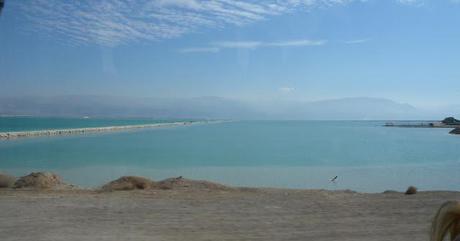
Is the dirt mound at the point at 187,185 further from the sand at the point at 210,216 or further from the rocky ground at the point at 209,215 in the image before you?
the sand at the point at 210,216

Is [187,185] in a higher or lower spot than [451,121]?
lower

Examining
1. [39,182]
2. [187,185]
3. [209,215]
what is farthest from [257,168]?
[209,215]

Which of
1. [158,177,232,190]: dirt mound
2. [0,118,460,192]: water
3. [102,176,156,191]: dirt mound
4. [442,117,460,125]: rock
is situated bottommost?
[0,118,460,192]: water

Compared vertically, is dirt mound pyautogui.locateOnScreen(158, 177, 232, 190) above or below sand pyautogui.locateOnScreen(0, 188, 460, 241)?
below

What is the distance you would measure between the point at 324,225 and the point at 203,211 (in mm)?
2859

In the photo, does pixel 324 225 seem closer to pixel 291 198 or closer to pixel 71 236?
pixel 291 198

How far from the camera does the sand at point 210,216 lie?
29.1ft

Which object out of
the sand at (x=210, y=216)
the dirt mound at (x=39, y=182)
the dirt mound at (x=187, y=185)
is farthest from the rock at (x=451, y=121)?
the dirt mound at (x=39, y=182)

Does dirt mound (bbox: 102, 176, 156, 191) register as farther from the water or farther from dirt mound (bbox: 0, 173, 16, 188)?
the water

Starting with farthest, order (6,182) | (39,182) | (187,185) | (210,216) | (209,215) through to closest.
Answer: (187,185) < (6,182) < (39,182) < (209,215) < (210,216)

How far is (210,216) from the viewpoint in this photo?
1059cm

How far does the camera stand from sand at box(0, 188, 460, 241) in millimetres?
8859

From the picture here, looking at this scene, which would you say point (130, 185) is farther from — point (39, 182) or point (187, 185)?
point (39, 182)

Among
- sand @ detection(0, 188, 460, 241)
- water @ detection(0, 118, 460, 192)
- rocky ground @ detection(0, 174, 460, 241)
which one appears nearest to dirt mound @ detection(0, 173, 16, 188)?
rocky ground @ detection(0, 174, 460, 241)
